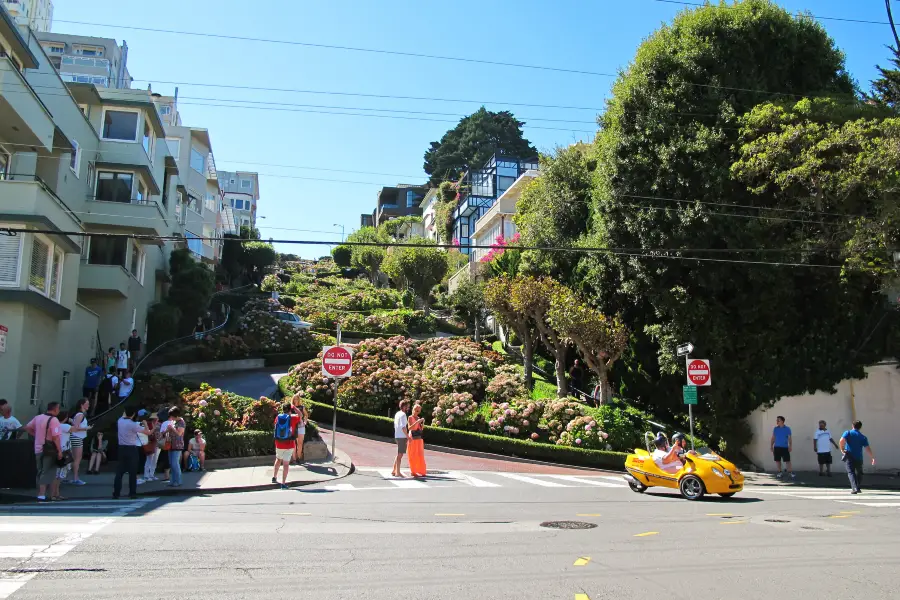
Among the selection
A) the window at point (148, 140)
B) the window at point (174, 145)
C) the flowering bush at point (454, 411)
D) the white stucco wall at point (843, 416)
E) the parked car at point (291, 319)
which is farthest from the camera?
the window at point (174, 145)

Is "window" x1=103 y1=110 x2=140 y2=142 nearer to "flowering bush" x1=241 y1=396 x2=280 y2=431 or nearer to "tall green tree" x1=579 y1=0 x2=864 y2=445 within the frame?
"flowering bush" x1=241 y1=396 x2=280 y2=431

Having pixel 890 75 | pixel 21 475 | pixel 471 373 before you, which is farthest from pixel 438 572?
pixel 890 75

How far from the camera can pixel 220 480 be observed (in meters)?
15.5

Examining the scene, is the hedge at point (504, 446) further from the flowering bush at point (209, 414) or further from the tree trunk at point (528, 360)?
the flowering bush at point (209, 414)

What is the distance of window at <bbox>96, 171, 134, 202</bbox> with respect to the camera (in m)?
30.3

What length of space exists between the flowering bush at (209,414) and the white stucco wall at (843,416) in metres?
15.9

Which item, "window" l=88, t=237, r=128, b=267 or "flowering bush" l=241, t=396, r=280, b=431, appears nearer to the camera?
"flowering bush" l=241, t=396, r=280, b=431

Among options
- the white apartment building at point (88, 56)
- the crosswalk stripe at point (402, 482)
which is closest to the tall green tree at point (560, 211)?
the crosswalk stripe at point (402, 482)

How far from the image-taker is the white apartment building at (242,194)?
10276cm

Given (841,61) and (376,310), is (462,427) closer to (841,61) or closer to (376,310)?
(841,61)

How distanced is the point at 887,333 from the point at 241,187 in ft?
347

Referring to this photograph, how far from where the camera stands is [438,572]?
7.34 meters

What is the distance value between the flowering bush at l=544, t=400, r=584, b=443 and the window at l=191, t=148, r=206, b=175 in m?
35.2

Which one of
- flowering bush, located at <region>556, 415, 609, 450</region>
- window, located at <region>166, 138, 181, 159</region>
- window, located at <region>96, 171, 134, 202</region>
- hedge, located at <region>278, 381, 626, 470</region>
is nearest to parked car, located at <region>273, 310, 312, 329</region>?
window, located at <region>96, 171, 134, 202</region>
